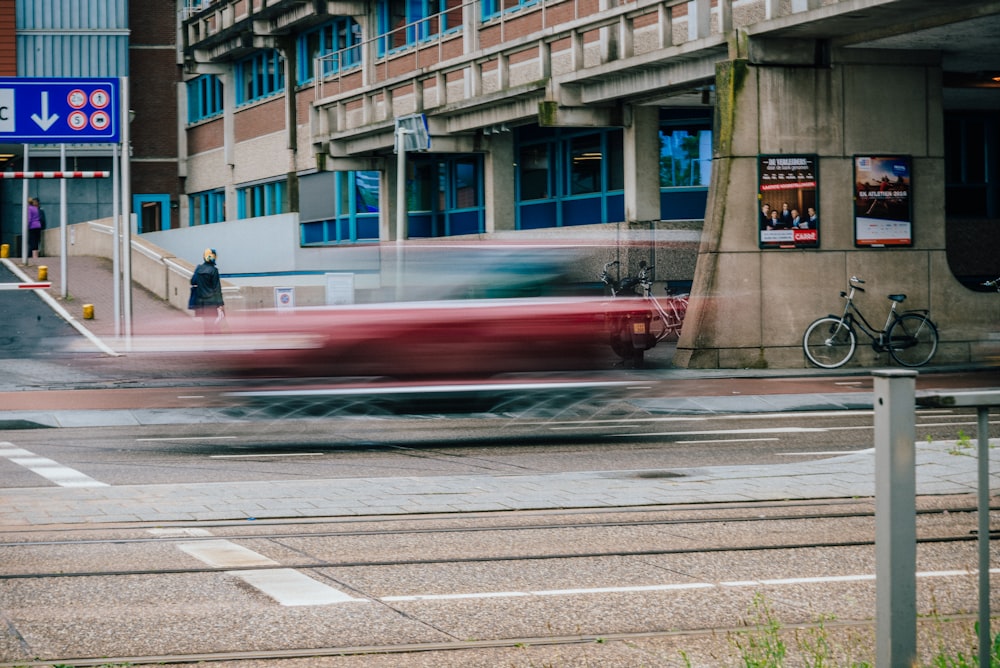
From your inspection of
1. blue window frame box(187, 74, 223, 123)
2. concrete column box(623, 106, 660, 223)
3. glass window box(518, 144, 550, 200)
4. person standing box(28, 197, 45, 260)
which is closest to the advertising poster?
concrete column box(623, 106, 660, 223)

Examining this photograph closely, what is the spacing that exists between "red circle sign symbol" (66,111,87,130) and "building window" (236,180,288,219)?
17.8 meters

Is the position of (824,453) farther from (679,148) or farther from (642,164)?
(679,148)

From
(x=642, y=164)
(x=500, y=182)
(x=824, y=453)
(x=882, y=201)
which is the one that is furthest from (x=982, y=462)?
(x=500, y=182)

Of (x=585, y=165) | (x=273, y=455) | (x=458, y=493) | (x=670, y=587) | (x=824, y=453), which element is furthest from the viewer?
(x=585, y=165)

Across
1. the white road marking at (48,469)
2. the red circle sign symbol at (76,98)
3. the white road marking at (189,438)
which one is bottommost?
the white road marking at (189,438)

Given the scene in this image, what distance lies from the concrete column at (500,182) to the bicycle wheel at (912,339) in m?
11.4

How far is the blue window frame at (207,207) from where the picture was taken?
47.9 m

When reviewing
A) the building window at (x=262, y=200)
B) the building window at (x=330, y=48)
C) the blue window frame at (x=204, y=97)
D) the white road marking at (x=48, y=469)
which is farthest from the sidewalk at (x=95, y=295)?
the white road marking at (x=48, y=469)

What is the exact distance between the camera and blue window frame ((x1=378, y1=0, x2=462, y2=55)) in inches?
1296

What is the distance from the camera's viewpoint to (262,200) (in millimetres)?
44094

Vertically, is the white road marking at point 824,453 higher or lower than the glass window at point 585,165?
lower

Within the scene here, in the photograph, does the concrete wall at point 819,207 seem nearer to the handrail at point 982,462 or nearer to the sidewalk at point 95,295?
the sidewalk at point 95,295

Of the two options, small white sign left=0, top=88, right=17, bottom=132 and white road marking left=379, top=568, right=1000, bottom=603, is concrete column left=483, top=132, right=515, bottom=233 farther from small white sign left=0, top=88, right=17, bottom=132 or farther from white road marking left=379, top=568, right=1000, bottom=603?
white road marking left=379, top=568, right=1000, bottom=603

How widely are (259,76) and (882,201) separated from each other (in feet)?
86.7
